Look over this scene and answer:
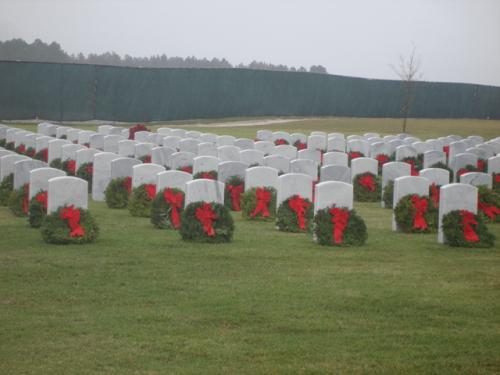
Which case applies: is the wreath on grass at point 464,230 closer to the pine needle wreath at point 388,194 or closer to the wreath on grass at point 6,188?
the pine needle wreath at point 388,194

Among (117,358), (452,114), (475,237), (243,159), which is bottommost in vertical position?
(117,358)

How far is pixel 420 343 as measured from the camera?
721 cm

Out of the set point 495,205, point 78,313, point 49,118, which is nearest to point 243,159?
point 495,205

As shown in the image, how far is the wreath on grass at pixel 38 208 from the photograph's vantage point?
12750 millimetres

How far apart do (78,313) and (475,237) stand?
6.33 meters

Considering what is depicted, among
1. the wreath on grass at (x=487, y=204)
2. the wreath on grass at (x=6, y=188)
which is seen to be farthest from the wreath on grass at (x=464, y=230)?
the wreath on grass at (x=6, y=188)

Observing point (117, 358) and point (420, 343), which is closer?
point (117, 358)

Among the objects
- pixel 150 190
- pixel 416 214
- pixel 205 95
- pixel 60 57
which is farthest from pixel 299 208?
pixel 60 57

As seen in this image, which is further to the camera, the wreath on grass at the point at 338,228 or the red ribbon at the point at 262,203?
the red ribbon at the point at 262,203

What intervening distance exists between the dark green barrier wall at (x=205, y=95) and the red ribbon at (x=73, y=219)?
29.0m

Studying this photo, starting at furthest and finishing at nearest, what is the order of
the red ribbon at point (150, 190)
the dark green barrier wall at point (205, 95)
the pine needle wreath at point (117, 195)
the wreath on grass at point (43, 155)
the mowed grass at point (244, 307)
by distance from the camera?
the dark green barrier wall at point (205, 95) < the wreath on grass at point (43, 155) < the pine needle wreath at point (117, 195) < the red ribbon at point (150, 190) < the mowed grass at point (244, 307)

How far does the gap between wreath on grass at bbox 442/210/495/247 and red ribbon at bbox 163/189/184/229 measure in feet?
12.7

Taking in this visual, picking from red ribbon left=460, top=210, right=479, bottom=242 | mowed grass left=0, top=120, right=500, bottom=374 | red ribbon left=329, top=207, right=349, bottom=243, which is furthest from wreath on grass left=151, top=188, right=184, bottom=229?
red ribbon left=460, top=210, right=479, bottom=242

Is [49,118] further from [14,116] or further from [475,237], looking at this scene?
[475,237]
